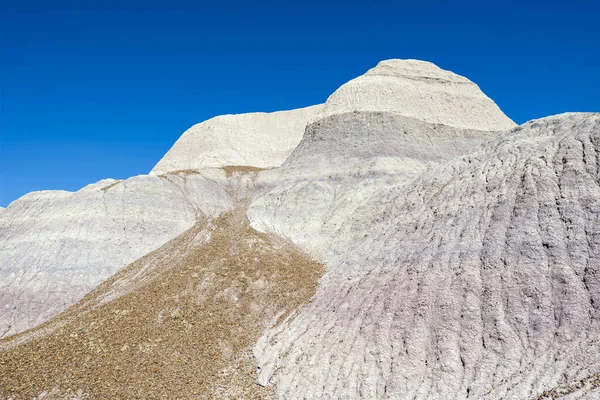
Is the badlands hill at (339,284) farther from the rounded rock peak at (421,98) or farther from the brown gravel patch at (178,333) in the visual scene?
the rounded rock peak at (421,98)

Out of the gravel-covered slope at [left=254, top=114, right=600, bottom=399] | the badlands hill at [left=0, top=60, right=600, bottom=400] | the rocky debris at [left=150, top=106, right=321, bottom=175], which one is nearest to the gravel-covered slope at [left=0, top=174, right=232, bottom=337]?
the badlands hill at [left=0, top=60, right=600, bottom=400]

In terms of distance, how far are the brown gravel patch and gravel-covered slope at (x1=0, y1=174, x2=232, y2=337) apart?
19.4 feet

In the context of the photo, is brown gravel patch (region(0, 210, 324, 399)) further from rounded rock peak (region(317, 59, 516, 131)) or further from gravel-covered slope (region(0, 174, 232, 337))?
rounded rock peak (region(317, 59, 516, 131))

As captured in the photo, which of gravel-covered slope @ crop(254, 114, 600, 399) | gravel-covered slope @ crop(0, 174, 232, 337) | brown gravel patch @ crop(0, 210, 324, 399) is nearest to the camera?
gravel-covered slope @ crop(254, 114, 600, 399)

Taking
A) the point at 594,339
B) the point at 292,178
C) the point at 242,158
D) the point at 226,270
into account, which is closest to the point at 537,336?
the point at 594,339

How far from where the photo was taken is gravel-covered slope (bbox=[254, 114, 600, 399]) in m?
13.5

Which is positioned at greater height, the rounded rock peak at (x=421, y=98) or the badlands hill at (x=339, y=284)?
the rounded rock peak at (x=421, y=98)

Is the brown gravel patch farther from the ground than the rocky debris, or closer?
closer

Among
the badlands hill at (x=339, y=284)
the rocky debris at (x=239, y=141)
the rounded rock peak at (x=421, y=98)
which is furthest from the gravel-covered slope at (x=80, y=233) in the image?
the rocky debris at (x=239, y=141)

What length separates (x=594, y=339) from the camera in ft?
41.6

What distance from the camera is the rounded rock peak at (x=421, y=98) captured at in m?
40.0

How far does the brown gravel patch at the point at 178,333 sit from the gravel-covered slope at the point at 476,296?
4.93 ft

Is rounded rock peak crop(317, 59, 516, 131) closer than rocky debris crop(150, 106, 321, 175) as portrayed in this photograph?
Yes

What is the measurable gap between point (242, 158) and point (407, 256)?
4773 cm
